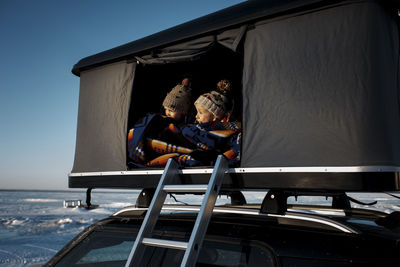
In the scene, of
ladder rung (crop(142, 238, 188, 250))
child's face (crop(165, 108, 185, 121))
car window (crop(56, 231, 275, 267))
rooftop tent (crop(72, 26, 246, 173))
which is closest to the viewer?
car window (crop(56, 231, 275, 267))

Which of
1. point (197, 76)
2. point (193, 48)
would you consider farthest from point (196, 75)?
point (193, 48)

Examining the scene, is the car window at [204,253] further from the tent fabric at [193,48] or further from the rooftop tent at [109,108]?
the tent fabric at [193,48]

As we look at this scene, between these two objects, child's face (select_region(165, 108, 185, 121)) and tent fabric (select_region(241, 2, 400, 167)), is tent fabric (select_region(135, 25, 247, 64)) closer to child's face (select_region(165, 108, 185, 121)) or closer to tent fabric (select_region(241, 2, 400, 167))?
tent fabric (select_region(241, 2, 400, 167))

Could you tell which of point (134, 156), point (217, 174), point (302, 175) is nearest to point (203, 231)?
point (217, 174)

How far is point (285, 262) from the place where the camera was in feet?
4.80

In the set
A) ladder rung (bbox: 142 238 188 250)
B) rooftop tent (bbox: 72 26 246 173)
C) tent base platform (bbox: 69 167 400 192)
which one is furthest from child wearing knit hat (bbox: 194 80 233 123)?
ladder rung (bbox: 142 238 188 250)

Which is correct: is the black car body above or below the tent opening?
below

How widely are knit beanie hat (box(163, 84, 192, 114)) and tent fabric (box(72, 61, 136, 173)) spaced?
0.66m

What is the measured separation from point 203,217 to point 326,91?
3.31ft

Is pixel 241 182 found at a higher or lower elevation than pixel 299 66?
lower

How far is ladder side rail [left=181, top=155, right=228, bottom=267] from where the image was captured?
1.64 metres

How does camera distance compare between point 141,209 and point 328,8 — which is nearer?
point 328,8

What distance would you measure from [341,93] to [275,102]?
1.30 feet

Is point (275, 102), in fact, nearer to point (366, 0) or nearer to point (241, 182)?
point (241, 182)
